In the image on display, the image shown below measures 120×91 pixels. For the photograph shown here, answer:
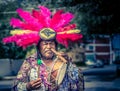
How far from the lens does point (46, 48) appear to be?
447cm

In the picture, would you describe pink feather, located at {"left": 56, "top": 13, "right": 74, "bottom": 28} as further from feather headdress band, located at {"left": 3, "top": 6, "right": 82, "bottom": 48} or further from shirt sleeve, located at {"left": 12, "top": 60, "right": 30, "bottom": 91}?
shirt sleeve, located at {"left": 12, "top": 60, "right": 30, "bottom": 91}

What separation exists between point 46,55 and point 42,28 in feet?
1.10

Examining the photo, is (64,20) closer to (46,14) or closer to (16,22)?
(46,14)

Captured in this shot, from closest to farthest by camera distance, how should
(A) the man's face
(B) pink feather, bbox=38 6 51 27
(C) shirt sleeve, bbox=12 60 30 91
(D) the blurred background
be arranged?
(C) shirt sleeve, bbox=12 60 30 91
(A) the man's face
(B) pink feather, bbox=38 6 51 27
(D) the blurred background

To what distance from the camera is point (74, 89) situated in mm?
4328

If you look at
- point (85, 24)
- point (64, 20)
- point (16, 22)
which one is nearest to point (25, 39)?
point (16, 22)

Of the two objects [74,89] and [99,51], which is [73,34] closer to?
[74,89]

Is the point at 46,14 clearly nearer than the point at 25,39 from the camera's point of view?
No

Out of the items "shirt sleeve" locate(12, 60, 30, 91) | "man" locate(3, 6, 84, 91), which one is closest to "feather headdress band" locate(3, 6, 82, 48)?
"man" locate(3, 6, 84, 91)

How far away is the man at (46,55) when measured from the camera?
14.2 feet

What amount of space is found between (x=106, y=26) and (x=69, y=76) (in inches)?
764

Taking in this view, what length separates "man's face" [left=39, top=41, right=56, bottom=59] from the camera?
445cm

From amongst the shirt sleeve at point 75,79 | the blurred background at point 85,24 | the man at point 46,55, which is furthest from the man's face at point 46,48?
the blurred background at point 85,24

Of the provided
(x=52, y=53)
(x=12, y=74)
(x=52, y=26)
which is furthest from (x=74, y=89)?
(x=12, y=74)
